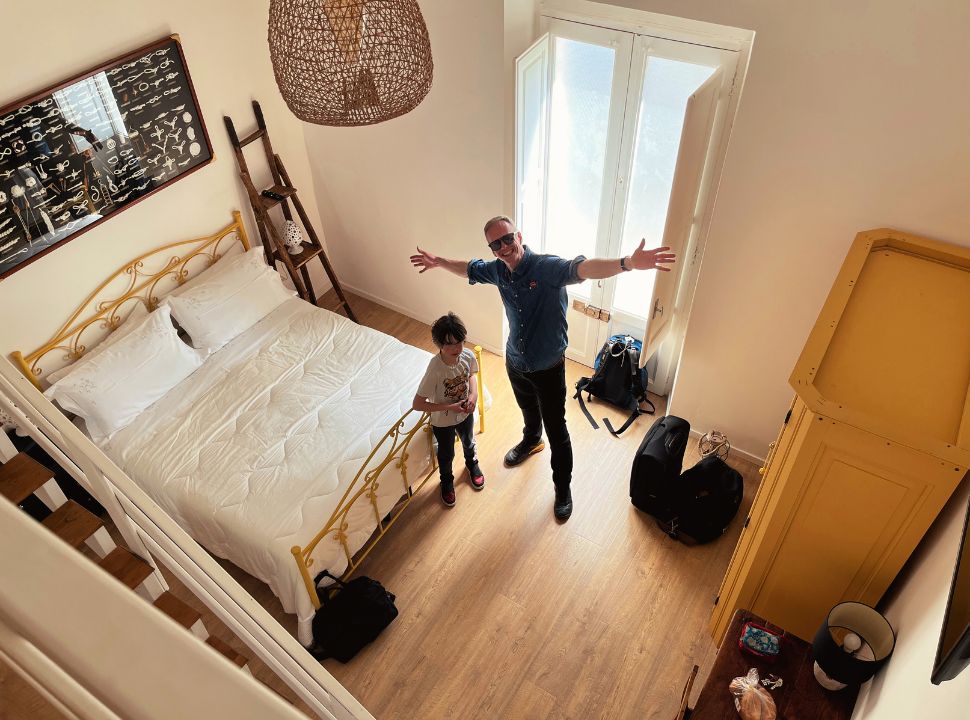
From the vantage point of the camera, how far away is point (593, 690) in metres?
3.25

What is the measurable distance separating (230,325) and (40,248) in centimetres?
106

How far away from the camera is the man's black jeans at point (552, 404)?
3.64 metres

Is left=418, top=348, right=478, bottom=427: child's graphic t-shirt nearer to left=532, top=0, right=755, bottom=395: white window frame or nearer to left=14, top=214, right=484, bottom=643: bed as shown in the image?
left=14, top=214, right=484, bottom=643: bed

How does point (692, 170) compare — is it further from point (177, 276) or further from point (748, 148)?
point (177, 276)

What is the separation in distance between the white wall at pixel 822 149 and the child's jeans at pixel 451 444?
140 cm

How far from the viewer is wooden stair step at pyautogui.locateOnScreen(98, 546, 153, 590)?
2.30 m

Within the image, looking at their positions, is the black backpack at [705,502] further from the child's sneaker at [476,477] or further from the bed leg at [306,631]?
the bed leg at [306,631]

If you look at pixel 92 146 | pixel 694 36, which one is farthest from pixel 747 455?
pixel 92 146

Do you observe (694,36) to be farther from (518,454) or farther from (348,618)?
(348,618)

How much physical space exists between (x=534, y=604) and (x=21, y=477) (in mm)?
2292

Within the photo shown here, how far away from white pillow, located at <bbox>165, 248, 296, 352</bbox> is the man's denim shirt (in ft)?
5.15

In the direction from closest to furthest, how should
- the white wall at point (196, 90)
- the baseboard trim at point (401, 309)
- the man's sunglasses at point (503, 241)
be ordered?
the man's sunglasses at point (503, 241) < the white wall at point (196, 90) < the baseboard trim at point (401, 309)

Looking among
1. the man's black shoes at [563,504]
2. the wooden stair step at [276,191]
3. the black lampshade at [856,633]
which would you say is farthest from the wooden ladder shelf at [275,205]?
the black lampshade at [856,633]

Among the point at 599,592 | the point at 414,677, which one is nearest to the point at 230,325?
the point at 414,677
